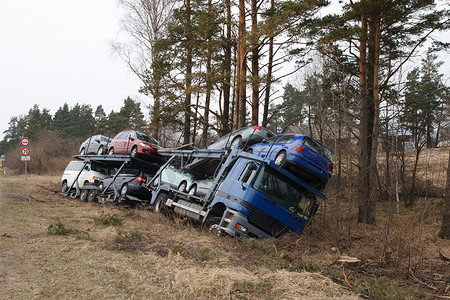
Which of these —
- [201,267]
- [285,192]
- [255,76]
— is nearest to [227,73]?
[255,76]

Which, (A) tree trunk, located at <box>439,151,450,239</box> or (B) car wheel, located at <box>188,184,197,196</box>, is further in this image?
(B) car wheel, located at <box>188,184,197,196</box>

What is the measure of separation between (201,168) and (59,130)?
196 ft

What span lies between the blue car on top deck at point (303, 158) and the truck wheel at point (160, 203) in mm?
4433

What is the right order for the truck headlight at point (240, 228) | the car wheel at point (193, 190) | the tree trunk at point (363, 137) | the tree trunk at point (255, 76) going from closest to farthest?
the truck headlight at point (240, 228) < the car wheel at point (193, 190) < the tree trunk at point (363, 137) < the tree trunk at point (255, 76)

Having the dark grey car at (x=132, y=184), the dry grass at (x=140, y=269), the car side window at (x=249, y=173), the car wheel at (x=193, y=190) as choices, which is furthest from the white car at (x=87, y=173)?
the car side window at (x=249, y=173)

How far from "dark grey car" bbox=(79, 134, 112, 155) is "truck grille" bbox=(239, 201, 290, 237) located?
12.4 m

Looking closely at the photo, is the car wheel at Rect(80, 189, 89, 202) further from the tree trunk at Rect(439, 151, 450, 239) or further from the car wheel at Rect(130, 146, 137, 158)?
the tree trunk at Rect(439, 151, 450, 239)

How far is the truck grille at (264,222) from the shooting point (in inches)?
356

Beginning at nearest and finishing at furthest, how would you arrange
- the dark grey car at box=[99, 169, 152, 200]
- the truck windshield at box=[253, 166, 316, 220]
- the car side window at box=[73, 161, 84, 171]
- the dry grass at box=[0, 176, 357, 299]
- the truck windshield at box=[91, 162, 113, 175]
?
1. the dry grass at box=[0, 176, 357, 299]
2. the truck windshield at box=[253, 166, 316, 220]
3. the dark grey car at box=[99, 169, 152, 200]
4. the truck windshield at box=[91, 162, 113, 175]
5. the car side window at box=[73, 161, 84, 171]

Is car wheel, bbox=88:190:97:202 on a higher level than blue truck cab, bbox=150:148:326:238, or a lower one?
lower

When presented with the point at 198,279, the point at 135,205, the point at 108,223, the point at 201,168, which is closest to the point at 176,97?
the point at 135,205

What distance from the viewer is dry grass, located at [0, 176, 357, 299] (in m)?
4.70

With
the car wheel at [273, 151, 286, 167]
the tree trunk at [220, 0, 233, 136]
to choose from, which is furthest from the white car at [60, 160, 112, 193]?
the car wheel at [273, 151, 286, 167]

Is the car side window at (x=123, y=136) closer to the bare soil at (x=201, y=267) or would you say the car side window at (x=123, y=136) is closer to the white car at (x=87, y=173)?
the white car at (x=87, y=173)
